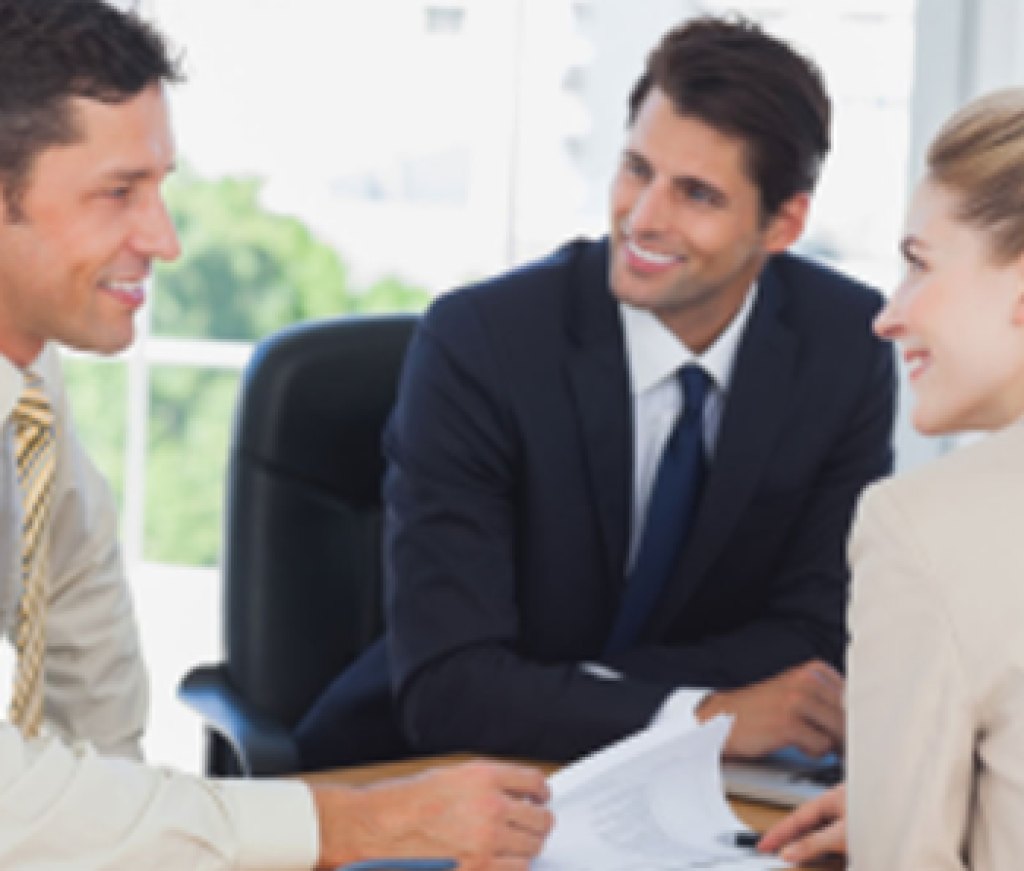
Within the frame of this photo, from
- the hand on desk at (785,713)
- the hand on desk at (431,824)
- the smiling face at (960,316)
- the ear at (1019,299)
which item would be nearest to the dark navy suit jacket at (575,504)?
the hand on desk at (785,713)

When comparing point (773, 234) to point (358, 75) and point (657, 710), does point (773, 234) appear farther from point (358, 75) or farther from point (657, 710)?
point (358, 75)

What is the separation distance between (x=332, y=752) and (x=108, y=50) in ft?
3.19

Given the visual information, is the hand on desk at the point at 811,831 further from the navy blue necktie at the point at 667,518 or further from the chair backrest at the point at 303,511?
the chair backrest at the point at 303,511

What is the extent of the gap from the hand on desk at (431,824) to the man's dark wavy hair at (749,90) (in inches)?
42.8

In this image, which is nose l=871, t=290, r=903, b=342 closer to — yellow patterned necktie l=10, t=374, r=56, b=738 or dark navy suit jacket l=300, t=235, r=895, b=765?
dark navy suit jacket l=300, t=235, r=895, b=765

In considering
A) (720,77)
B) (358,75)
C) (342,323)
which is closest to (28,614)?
(342,323)

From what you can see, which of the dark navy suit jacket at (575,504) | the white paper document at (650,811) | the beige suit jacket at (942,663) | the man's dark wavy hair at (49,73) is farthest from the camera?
the dark navy suit jacket at (575,504)

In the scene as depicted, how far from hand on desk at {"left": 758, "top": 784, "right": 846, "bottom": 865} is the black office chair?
87 cm

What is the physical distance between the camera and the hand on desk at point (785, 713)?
1.98 meters

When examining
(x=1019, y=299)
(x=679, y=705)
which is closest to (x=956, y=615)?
(x=1019, y=299)

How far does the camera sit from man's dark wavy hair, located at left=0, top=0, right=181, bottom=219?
5.80ft

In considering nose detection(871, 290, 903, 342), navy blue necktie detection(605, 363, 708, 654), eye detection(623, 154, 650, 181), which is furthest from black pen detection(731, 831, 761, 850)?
eye detection(623, 154, 650, 181)

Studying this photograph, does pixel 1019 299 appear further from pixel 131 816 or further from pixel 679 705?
pixel 131 816

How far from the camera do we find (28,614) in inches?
73.1
